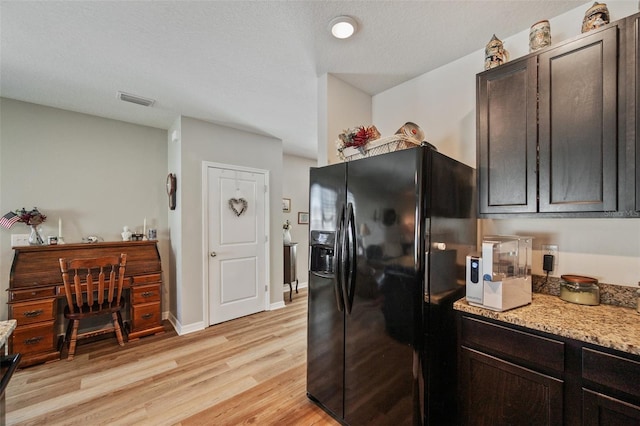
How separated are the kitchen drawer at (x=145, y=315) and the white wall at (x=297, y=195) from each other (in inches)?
92.8

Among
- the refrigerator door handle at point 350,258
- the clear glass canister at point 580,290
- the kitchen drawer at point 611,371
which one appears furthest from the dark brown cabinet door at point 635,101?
the refrigerator door handle at point 350,258

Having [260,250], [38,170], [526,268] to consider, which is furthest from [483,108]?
[38,170]

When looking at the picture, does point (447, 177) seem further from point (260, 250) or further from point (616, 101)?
point (260, 250)

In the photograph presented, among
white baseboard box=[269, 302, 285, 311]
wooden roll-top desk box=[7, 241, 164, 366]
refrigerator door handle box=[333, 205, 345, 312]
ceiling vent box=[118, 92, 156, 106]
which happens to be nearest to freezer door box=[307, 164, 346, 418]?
refrigerator door handle box=[333, 205, 345, 312]

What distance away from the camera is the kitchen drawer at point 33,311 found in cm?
237

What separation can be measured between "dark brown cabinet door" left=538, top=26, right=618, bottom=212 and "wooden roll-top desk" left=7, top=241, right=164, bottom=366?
3.81 meters

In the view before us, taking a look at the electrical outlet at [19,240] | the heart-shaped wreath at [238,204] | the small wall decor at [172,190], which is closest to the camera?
the electrical outlet at [19,240]

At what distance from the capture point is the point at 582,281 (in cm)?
142

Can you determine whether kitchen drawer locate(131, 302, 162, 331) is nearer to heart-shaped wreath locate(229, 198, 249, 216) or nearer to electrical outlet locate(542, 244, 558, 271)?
heart-shaped wreath locate(229, 198, 249, 216)

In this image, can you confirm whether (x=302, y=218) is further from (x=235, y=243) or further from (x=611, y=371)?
(x=611, y=371)

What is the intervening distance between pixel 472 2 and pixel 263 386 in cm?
308

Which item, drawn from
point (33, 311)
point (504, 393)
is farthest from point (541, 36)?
point (33, 311)

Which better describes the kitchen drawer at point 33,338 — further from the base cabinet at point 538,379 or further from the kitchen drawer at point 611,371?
the kitchen drawer at point 611,371

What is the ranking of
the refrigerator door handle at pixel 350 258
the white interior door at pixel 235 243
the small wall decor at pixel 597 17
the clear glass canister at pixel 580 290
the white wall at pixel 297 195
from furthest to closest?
the white wall at pixel 297 195
the white interior door at pixel 235 243
the refrigerator door handle at pixel 350 258
the clear glass canister at pixel 580 290
the small wall decor at pixel 597 17
